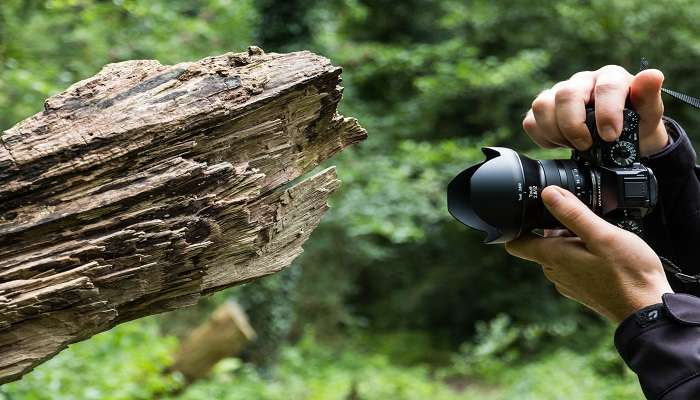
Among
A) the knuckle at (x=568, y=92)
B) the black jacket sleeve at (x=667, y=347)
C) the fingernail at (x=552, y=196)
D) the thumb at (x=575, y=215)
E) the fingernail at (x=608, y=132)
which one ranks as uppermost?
the knuckle at (x=568, y=92)

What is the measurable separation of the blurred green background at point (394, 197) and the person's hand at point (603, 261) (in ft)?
8.39

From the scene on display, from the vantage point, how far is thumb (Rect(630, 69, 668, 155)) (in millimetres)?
1486

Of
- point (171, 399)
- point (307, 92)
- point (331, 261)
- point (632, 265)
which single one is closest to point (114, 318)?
point (307, 92)

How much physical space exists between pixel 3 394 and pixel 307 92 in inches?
85.7

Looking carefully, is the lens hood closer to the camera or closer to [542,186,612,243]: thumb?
the camera

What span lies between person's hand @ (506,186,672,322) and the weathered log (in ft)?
2.04

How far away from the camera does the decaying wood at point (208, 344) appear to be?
558 centimetres

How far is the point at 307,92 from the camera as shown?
5.25 feet

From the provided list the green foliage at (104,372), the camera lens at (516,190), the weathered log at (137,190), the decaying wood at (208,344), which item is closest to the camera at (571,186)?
the camera lens at (516,190)

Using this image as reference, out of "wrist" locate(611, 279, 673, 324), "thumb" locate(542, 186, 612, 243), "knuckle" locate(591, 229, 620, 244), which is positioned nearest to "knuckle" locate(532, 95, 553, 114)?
"thumb" locate(542, 186, 612, 243)

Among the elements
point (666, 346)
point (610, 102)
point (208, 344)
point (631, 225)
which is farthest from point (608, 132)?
point (208, 344)

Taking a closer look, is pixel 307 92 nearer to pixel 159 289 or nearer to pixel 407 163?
pixel 159 289

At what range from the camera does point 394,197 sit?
6.72m

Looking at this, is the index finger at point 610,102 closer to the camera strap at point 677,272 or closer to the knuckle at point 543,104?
the knuckle at point 543,104
